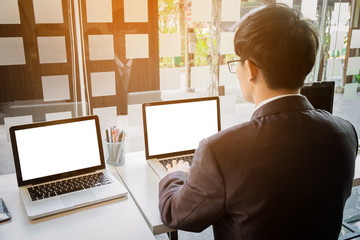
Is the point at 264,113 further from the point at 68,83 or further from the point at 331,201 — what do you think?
the point at 68,83

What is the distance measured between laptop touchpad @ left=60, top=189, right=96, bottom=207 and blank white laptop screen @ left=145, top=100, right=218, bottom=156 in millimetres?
453

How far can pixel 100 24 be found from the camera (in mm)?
1856

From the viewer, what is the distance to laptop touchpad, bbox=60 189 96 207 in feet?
4.18

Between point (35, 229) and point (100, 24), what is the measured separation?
1189 millimetres

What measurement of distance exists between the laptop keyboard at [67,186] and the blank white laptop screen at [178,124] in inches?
13.4

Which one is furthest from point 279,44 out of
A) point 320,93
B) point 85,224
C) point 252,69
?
point 320,93

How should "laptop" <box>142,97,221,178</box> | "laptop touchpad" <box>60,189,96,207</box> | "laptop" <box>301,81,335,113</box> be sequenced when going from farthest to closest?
"laptop" <box>301,81,335,113</box> → "laptop" <box>142,97,221,178</box> → "laptop touchpad" <box>60,189,96,207</box>

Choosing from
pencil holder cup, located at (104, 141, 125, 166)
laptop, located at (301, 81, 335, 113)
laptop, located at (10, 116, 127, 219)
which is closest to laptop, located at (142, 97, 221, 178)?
pencil holder cup, located at (104, 141, 125, 166)

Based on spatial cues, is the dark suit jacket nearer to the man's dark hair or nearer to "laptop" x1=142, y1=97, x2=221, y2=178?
the man's dark hair

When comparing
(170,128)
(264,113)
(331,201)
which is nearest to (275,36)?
(264,113)

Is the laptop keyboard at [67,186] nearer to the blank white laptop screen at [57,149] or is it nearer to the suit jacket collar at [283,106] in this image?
the blank white laptop screen at [57,149]

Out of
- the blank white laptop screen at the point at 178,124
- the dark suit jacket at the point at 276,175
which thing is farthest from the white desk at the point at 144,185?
the dark suit jacket at the point at 276,175

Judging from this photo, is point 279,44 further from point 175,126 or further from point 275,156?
point 175,126

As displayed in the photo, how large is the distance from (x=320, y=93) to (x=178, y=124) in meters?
0.91
